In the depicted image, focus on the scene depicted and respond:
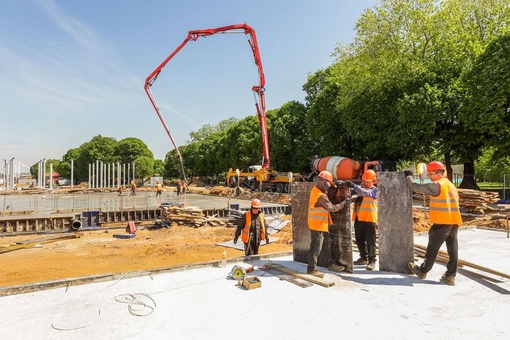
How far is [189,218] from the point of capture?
16500 mm

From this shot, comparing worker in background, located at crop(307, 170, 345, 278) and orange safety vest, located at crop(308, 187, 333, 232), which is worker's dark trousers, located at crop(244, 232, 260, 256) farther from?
orange safety vest, located at crop(308, 187, 333, 232)

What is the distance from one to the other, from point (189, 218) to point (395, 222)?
1217cm

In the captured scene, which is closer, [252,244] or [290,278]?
[290,278]

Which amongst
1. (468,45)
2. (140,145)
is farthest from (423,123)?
(140,145)

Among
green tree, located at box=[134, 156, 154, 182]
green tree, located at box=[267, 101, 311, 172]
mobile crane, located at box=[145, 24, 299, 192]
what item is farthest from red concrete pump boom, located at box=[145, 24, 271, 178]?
green tree, located at box=[134, 156, 154, 182]

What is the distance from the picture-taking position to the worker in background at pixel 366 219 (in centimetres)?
615

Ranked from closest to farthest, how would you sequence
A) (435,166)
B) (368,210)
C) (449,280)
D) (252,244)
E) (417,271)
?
1. (449,280)
2. (435,166)
3. (417,271)
4. (368,210)
5. (252,244)

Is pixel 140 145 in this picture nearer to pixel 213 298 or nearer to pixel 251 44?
pixel 251 44

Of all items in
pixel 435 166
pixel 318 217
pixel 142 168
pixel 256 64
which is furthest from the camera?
pixel 142 168

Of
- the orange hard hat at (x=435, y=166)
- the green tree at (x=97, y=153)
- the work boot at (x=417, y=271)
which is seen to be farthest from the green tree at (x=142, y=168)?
the orange hard hat at (x=435, y=166)

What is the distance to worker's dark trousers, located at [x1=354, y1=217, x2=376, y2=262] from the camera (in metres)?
6.15

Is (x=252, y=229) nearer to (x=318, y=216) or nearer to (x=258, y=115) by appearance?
(x=318, y=216)

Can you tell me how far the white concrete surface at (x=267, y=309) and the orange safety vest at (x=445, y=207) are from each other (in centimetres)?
106

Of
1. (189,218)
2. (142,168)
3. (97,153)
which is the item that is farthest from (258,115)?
(97,153)
